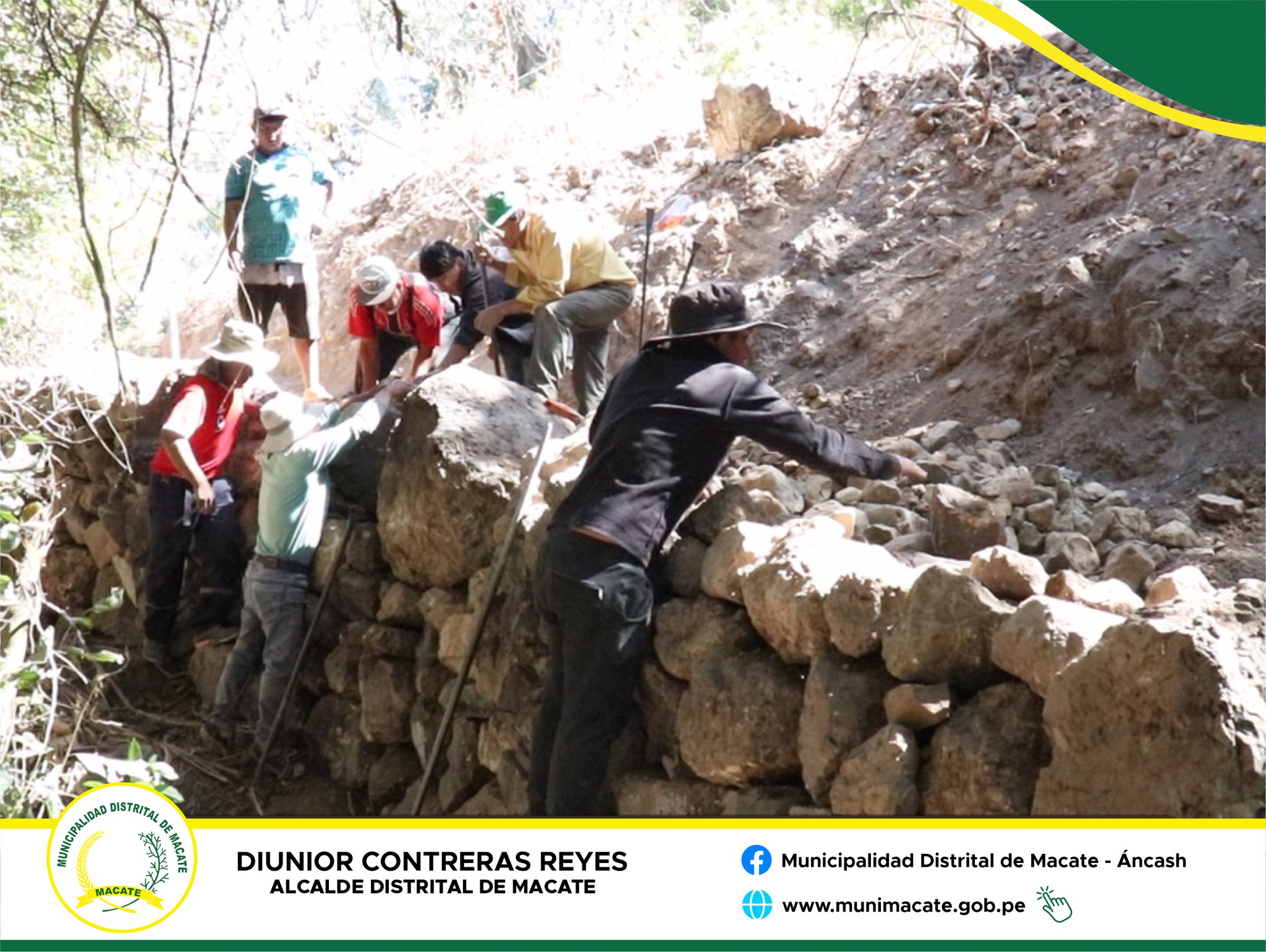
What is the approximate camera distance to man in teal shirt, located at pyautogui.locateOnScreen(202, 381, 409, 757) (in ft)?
15.9

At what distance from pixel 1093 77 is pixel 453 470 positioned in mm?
2239

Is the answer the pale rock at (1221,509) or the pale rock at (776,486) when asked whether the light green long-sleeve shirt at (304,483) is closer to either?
the pale rock at (776,486)

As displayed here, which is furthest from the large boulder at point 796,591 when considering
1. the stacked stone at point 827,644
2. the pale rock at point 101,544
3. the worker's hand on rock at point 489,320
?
the pale rock at point 101,544

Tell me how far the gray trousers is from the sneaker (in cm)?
175

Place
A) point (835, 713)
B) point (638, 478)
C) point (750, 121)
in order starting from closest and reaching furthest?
1. point (835, 713)
2. point (638, 478)
3. point (750, 121)

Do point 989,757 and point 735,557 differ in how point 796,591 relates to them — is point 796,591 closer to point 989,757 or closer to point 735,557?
point 735,557

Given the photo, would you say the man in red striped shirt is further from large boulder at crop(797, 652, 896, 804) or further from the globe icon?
the globe icon

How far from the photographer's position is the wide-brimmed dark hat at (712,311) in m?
3.51

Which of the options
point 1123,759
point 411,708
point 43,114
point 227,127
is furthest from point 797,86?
point 1123,759

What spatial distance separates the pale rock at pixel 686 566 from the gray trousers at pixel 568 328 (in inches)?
56.1

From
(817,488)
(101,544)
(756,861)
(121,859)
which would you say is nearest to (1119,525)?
(817,488)

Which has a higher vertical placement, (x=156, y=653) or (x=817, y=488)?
(x=817, y=488)

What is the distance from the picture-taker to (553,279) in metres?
5.13

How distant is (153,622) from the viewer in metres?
5.87
